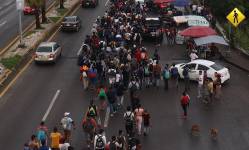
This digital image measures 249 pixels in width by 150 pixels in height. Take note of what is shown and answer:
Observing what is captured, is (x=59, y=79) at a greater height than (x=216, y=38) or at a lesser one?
lesser

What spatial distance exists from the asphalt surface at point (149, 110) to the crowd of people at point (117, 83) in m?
0.59

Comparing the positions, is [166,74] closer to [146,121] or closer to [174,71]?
[174,71]

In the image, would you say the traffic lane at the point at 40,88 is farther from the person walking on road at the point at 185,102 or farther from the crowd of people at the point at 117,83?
the person walking on road at the point at 185,102

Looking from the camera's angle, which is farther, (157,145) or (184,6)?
(184,6)

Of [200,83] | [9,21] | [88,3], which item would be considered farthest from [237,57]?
[88,3]

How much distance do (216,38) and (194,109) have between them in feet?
30.9

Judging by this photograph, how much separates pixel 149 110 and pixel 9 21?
28.3 m

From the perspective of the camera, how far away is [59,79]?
1369 inches

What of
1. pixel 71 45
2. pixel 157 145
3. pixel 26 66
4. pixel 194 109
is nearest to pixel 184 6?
pixel 71 45

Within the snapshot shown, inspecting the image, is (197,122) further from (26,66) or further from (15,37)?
(15,37)

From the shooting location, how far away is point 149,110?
95.0 ft

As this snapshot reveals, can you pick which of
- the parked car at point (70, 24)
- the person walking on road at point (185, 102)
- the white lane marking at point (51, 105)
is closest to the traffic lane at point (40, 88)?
the white lane marking at point (51, 105)

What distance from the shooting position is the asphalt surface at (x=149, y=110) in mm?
24938

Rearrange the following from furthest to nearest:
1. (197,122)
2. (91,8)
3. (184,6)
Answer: (91,8) < (184,6) < (197,122)
